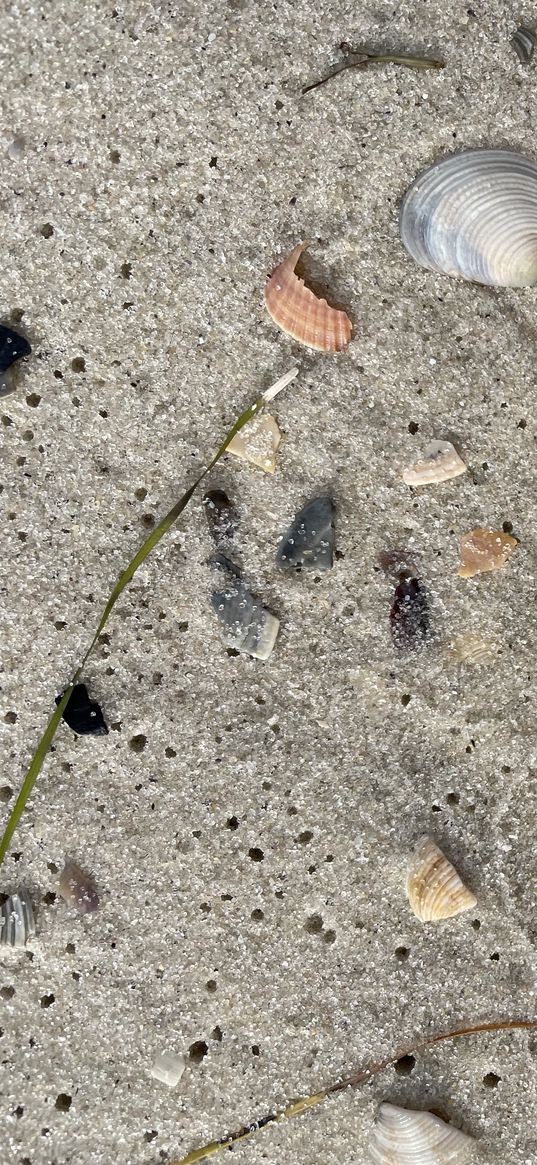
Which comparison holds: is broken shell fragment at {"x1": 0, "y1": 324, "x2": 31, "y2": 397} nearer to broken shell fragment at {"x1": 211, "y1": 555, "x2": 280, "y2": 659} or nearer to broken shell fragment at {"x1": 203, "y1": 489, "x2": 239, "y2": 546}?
broken shell fragment at {"x1": 203, "y1": 489, "x2": 239, "y2": 546}

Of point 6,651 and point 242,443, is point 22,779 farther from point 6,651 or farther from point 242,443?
point 242,443

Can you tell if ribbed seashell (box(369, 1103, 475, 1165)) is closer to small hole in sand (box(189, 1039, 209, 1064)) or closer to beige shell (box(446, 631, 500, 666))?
small hole in sand (box(189, 1039, 209, 1064))

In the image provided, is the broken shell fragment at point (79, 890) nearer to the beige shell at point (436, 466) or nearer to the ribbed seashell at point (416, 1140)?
the ribbed seashell at point (416, 1140)

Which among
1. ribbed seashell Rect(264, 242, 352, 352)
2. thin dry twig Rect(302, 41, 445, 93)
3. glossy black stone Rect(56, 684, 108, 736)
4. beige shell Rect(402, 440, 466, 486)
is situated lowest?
glossy black stone Rect(56, 684, 108, 736)

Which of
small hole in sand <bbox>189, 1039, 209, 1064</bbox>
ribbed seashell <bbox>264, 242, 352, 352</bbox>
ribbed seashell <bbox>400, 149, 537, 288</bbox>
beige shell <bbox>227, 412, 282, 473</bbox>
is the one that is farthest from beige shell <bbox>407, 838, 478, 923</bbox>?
ribbed seashell <bbox>400, 149, 537, 288</bbox>

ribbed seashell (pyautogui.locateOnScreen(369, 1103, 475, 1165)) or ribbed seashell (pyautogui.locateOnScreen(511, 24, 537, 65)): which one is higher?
ribbed seashell (pyautogui.locateOnScreen(511, 24, 537, 65))

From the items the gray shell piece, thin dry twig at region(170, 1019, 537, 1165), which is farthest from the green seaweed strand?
thin dry twig at region(170, 1019, 537, 1165)

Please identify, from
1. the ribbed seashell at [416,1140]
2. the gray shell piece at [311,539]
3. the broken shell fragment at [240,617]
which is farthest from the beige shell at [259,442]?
the ribbed seashell at [416,1140]
